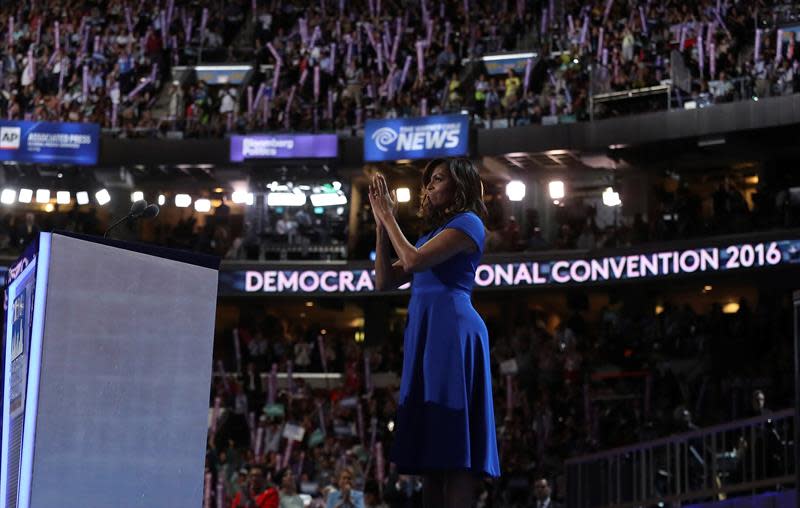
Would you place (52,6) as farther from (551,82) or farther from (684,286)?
(684,286)

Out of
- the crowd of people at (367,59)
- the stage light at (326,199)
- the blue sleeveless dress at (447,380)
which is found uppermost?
the crowd of people at (367,59)

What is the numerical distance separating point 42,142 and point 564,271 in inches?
397

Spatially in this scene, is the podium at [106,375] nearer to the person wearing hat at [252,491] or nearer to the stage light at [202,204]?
the person wearing hat at [252,491]

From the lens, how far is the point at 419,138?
2112 cm

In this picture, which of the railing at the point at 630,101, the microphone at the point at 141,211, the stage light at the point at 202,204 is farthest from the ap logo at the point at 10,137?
the microphone at the point at 141,211

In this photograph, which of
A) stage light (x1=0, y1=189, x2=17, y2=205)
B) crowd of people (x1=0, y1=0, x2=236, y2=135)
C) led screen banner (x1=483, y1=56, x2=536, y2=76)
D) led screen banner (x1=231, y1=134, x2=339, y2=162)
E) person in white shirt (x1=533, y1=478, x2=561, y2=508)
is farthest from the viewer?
led screen banner (x1=483, y1=56, x2=536, y2=76)

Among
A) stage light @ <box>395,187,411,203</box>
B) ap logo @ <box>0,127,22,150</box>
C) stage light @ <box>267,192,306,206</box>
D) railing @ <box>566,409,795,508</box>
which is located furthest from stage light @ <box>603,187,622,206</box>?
ap logo @ <box>0,127,22,150</box>

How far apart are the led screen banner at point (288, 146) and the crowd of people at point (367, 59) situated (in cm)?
38

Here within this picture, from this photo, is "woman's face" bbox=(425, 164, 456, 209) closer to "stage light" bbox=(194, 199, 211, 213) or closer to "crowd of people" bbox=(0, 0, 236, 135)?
"crowd of people" bbox=(0, 0, 236, 135)

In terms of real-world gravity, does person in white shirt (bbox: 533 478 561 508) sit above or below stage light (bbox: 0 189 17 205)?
below

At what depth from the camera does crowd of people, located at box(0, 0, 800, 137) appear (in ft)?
66.7

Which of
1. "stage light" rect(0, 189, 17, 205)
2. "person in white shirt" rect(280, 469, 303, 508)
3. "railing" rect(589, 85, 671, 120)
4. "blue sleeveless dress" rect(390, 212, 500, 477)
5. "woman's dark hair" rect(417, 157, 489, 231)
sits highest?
"railing" rect(589, 85, 671, 120)

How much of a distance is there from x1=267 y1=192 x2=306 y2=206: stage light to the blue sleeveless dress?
62.9ft

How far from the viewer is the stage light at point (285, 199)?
2286 centimetres
